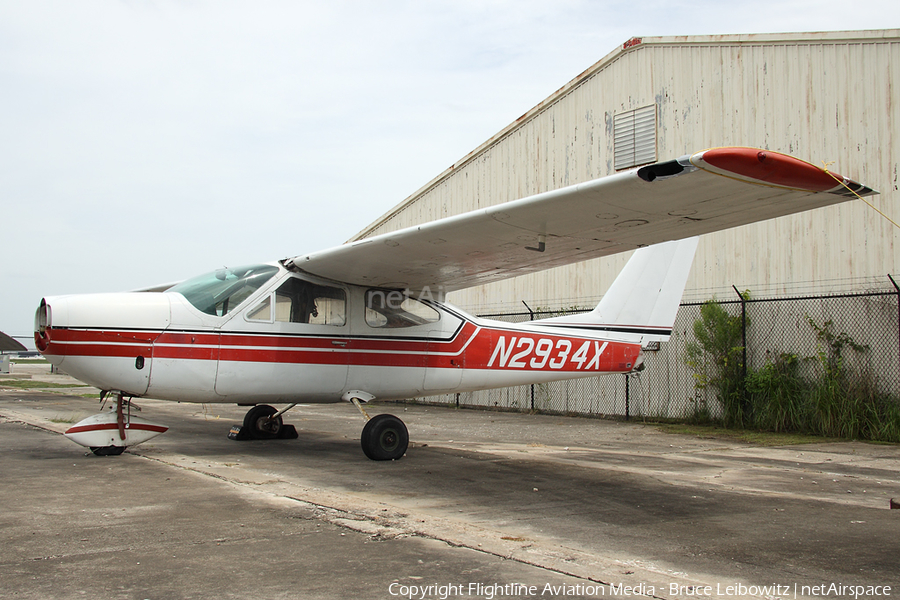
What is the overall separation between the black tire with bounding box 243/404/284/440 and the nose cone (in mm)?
2581

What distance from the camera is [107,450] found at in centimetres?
737

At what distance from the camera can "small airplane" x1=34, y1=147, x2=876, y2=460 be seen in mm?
5168

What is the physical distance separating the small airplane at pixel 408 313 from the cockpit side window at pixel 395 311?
2 cm

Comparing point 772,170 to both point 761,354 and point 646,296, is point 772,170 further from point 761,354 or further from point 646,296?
point 761,354

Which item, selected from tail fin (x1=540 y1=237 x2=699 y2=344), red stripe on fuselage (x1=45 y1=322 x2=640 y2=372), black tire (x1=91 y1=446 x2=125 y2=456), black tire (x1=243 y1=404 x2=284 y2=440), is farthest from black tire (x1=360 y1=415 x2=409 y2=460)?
tail fin (x1=540 y1=237 x2=699 y2=344)

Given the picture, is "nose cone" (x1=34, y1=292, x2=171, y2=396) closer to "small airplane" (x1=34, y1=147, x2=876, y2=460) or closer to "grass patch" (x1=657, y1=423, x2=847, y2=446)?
→ "small airplane" (x1=34, y1=147, x2=876, y2=460)

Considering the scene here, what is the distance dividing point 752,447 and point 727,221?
5.28m

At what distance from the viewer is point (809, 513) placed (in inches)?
205

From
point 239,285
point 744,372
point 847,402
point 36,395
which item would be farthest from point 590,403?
point 36,395

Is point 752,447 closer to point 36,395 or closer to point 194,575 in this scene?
point 194,575

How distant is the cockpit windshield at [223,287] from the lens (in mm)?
7371

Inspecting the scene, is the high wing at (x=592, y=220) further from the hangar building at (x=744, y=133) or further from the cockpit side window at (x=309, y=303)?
the hangar building at (x=744, y=133)

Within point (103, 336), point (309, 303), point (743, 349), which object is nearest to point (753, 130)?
point (743, 349)

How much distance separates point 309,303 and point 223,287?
0.99 m
